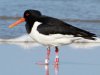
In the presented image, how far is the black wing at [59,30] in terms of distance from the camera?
6.78 meters

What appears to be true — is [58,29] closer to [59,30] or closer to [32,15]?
[59,30]

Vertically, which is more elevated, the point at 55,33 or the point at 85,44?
the point at 55,33

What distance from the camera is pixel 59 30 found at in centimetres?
681

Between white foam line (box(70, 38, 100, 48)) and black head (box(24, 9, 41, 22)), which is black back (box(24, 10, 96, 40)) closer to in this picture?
black head (box(24, 9, 41, 22))

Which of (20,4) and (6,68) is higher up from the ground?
(20,4)

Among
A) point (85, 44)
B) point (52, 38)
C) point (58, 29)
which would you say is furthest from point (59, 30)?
point (85, 44)

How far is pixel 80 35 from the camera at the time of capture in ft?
22.2

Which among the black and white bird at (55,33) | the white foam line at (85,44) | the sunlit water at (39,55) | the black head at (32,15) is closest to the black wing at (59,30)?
the black and white bird at (55,33)

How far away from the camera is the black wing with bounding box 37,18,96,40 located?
22.2ft

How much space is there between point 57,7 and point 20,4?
3.44 ft

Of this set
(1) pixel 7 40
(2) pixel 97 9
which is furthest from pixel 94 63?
(2) pixel 97 9

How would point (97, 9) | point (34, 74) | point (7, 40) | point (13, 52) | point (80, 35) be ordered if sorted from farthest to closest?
point (97, 9)
point (7, 40)
point (13, 52)
point (80, 35)
point (34, 74)

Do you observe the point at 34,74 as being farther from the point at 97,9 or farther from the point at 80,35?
the point at 97,9

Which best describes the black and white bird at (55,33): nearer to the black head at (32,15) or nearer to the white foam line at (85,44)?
the black head at (32,15)
